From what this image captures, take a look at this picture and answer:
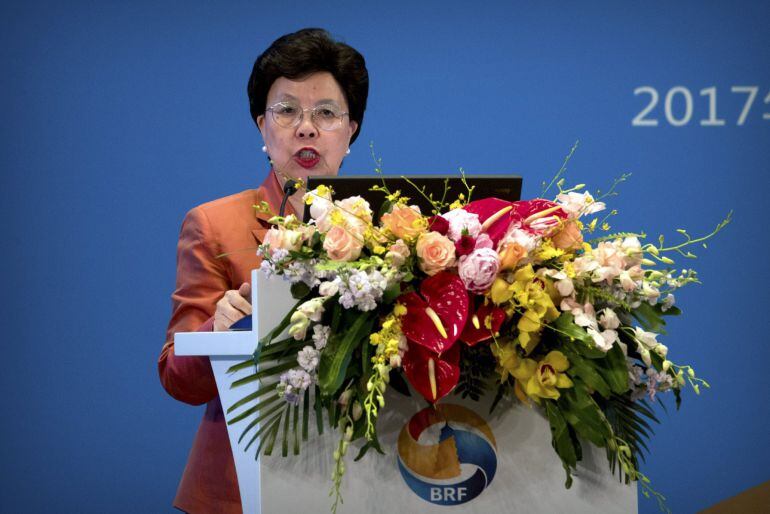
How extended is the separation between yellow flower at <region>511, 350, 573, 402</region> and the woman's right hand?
1.67 feet

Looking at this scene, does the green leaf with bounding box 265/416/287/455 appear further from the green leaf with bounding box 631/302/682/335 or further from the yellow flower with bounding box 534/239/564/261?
the green leaf with bounding box 631/302/682/335

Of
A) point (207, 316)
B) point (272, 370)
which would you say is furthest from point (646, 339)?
point (207, 316)

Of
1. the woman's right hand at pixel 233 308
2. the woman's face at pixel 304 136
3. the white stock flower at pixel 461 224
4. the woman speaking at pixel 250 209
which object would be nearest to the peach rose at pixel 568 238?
the white stock flower at pixel 461 224

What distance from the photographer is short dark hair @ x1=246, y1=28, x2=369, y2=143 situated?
213cm

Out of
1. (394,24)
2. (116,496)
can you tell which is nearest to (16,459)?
(116,496)

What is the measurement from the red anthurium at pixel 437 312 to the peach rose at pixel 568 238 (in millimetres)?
155

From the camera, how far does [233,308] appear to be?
150cm

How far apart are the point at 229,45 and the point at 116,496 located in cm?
146

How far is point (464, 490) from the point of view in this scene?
1.22 meters

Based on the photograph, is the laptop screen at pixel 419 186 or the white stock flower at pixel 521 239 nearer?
the white stock flower at pixel 521 239

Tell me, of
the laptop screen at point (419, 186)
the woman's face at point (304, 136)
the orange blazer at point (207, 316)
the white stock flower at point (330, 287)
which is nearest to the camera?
the white stock flower at point (330, 287)

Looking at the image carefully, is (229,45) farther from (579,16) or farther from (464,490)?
(464,490)

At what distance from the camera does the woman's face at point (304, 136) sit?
2.12m

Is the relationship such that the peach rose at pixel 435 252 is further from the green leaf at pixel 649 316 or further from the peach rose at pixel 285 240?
the green leaf at pixel 649 316
